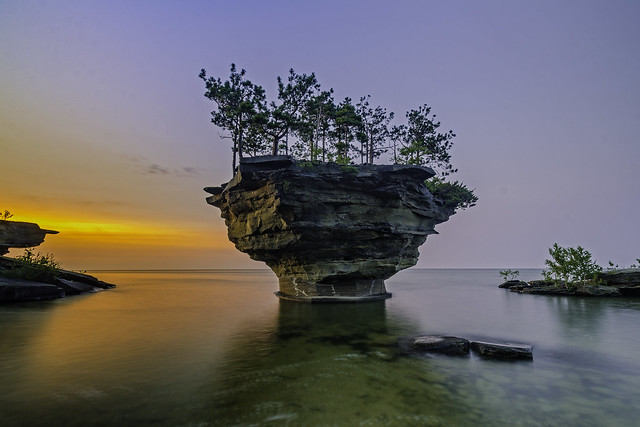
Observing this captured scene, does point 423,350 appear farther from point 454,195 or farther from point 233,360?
point 454,195

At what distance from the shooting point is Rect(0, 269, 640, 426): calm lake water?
5.46 metres

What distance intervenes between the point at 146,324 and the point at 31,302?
47.0 feet

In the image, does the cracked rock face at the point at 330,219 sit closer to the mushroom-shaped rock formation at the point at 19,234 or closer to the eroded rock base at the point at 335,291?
the eroded rock base at the point at 335,291

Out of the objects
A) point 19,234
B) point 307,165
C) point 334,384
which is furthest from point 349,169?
point 19,234

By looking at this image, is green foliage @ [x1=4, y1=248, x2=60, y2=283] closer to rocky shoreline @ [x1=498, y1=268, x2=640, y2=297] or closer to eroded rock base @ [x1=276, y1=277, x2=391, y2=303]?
eroded rock base @ [x1=276, y1=277, x2=391, y2=303]

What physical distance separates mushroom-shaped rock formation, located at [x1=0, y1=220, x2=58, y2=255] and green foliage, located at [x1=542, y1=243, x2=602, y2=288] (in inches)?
2428

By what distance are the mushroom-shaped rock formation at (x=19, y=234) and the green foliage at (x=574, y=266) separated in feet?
202

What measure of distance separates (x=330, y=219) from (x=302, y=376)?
44.9 feet

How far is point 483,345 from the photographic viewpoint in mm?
9594

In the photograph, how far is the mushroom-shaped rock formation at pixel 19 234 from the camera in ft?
113

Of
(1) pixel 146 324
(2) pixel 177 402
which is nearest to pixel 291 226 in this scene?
(1) pixel 146 324

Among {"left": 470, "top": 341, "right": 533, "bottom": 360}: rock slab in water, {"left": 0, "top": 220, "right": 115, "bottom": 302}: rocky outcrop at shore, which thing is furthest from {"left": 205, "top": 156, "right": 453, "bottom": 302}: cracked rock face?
{"left": 0, "top": 220, "right": 115, "bottom": 302}: rocky outcrop at shore

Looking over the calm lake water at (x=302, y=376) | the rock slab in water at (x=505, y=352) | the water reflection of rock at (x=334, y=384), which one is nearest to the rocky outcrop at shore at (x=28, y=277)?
the calm lake water at (x=302, y=376)

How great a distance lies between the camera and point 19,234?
116 feet
